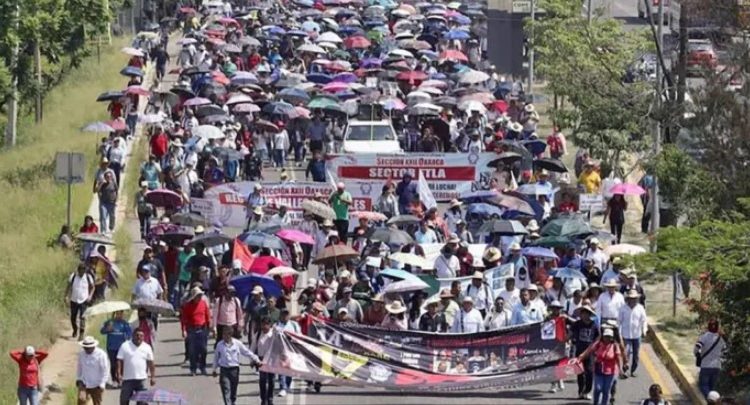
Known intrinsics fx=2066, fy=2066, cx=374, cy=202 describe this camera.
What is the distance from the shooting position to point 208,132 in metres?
43.3

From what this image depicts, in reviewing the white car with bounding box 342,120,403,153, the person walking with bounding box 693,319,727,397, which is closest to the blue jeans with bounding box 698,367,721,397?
the person walking with bounding box 693,319,727,397

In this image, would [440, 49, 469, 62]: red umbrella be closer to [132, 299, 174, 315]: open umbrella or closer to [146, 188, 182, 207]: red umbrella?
[146, 188, 182, 207]: red umbrella

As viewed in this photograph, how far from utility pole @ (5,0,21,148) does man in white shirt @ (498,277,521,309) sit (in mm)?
26831

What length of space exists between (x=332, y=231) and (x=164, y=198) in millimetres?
3526

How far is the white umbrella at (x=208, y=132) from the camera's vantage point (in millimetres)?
43125

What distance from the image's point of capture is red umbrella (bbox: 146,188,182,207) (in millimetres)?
36188

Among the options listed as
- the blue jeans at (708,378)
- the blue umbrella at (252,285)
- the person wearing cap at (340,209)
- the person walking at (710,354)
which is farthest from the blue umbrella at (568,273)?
the person wearing cap at (340,209)

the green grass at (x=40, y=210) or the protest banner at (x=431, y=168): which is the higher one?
the protest banner at (x=431, y=168)

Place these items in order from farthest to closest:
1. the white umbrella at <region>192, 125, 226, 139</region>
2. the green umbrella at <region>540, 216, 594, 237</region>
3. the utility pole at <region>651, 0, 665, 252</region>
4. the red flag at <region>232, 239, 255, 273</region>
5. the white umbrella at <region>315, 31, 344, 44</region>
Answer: the white umbrella at <region>315, 31, 344, 44</region>, the white umbrella at <region>192, 125, 226, 139</region>, the utility pole at <region>651, 0, 665, 252</region>, the green umbrella at <region>540, 216, 594, 237</region>, the red flag at <region>232, 239, 255, 273</region>

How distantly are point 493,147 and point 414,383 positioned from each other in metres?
16.5

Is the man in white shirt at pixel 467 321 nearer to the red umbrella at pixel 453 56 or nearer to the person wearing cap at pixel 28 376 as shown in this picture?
the person wearing cap at pixel 28 376

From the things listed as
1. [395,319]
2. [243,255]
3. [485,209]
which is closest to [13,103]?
[485,209]

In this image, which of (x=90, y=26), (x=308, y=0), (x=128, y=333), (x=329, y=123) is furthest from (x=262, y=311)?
Result: (x=308, y=0)

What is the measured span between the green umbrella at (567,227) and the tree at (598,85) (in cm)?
710
